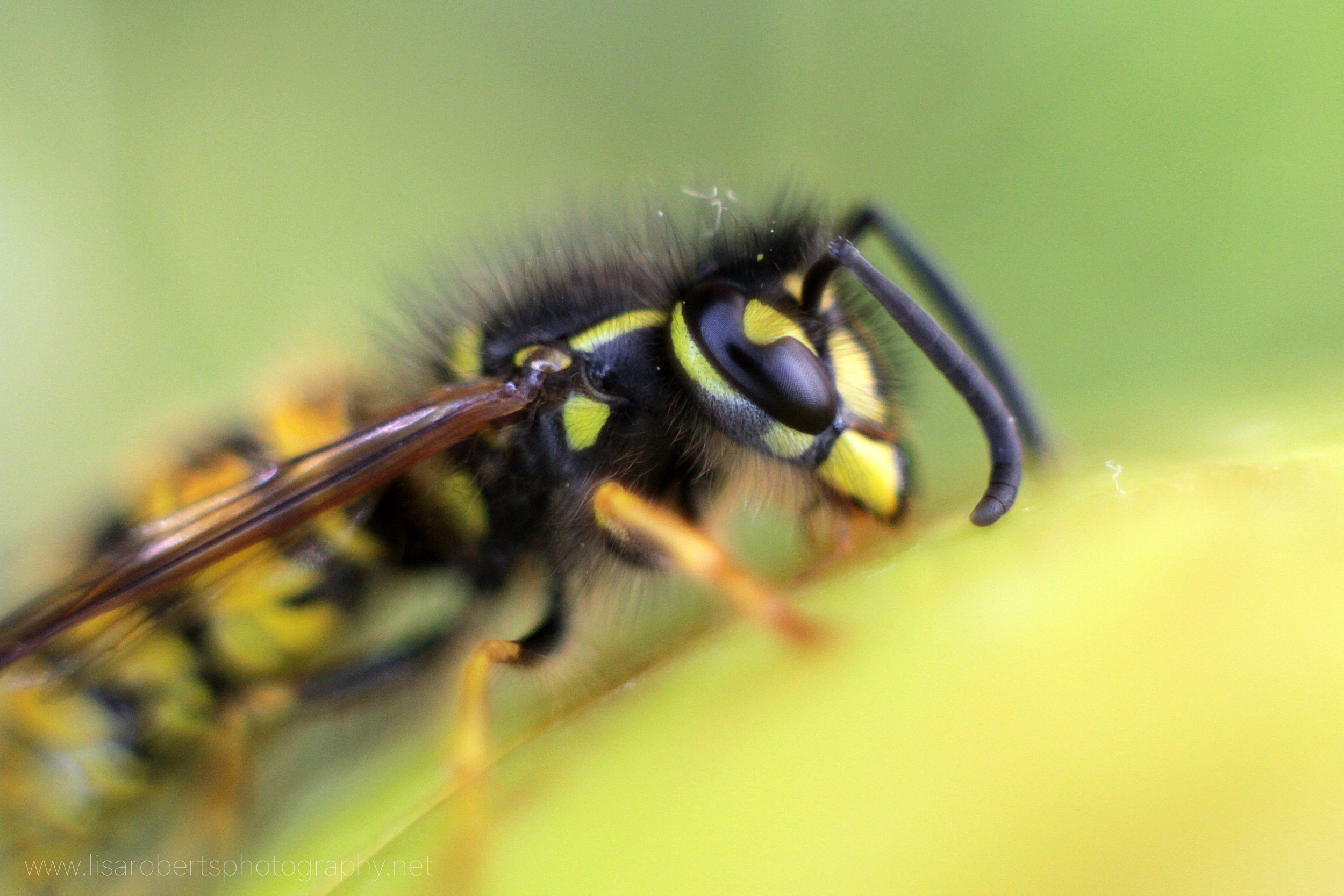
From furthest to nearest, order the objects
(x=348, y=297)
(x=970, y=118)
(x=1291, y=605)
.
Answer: (x=348, y=297) → (x=970, y=118) → (x=1291, y=605)

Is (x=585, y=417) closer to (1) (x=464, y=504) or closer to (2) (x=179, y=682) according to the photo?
(1) (x=464, y=504)

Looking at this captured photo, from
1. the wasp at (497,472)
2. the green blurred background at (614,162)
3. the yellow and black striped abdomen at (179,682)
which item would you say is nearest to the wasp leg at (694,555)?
the wasp at (497,472)

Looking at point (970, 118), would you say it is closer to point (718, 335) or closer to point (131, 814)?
point (718, 335)

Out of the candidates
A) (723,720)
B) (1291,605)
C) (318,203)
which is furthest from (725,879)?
(318,203)

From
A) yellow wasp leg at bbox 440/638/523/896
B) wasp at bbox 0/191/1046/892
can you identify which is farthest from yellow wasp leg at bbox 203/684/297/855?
yellow wasp leg at bbox 440/638/523/896

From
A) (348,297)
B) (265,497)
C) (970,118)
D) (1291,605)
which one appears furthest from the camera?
(348,297)

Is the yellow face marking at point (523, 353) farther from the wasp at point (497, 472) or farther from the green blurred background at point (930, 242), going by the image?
the green blurred background at point (930, 242)

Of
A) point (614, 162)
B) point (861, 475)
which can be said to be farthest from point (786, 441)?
point (614, 162)
